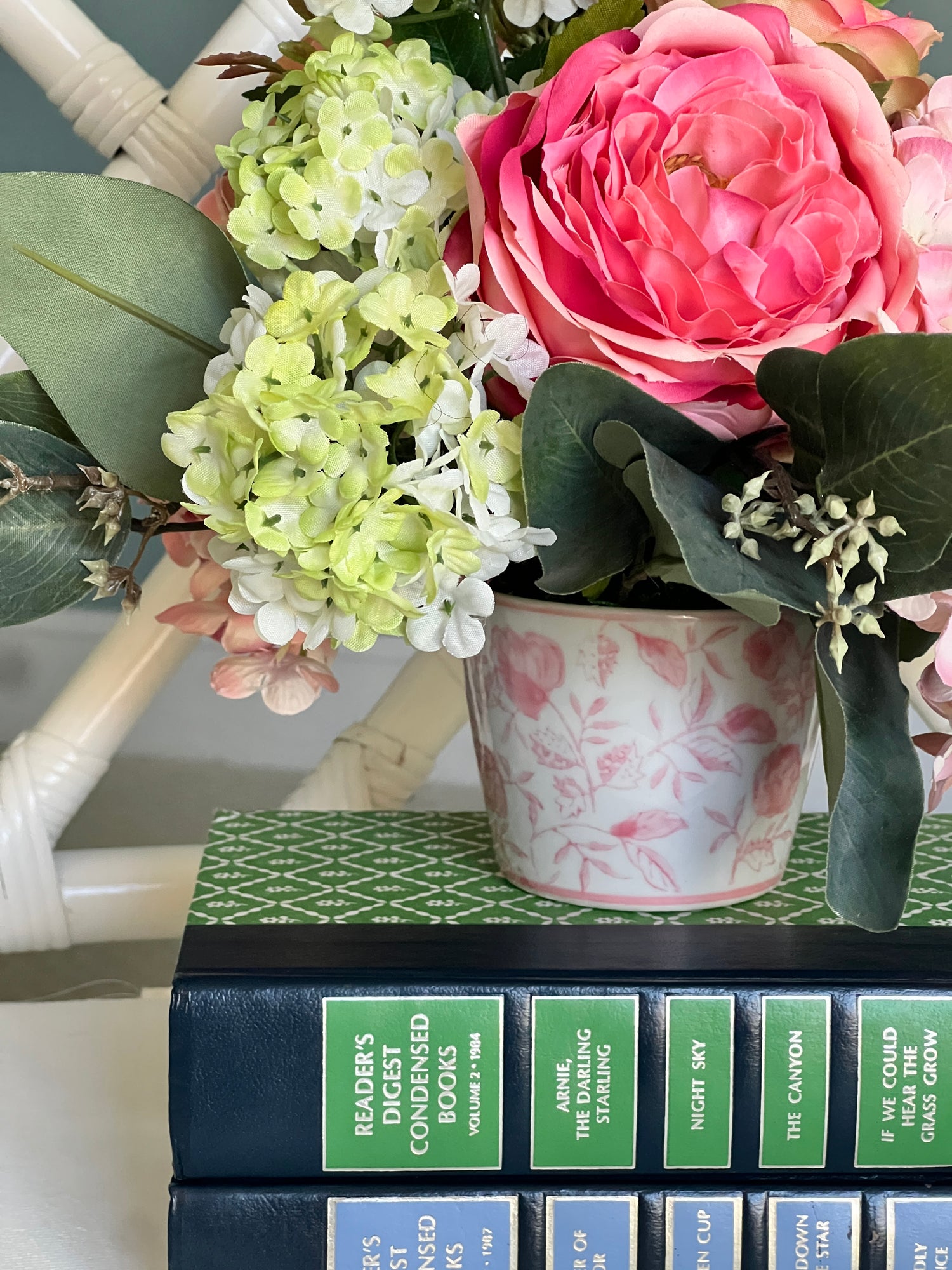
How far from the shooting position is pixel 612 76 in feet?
1.13

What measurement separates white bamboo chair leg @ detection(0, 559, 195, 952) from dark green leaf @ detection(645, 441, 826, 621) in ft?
1.13

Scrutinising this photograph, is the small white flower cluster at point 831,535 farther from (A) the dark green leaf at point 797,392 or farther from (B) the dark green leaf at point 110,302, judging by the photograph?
(B) the dark green leaf at point 110,302

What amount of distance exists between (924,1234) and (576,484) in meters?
0.24

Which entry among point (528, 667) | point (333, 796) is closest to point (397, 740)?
point (333, 796)

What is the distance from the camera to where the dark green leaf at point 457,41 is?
0.40 meters

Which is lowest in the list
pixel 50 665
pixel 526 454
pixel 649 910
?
pixel 50 665

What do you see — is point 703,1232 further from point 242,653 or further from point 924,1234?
point 242,653

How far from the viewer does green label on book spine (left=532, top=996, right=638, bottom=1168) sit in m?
0.37

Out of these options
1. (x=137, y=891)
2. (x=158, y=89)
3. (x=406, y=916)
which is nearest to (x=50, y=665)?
(x=137, y=891)

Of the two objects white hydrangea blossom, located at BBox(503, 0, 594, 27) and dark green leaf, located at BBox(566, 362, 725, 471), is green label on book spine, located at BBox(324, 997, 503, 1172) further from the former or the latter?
white hydrangea blossom, located at BBox(503, 0, 594, 27)

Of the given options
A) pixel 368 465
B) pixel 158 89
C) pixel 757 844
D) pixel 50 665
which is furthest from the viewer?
pixel 50 665

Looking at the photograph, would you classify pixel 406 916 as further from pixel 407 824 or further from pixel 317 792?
pixel 317 792

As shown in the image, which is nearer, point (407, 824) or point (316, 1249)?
point (316, 1249)

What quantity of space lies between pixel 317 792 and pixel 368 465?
367 millimetres
